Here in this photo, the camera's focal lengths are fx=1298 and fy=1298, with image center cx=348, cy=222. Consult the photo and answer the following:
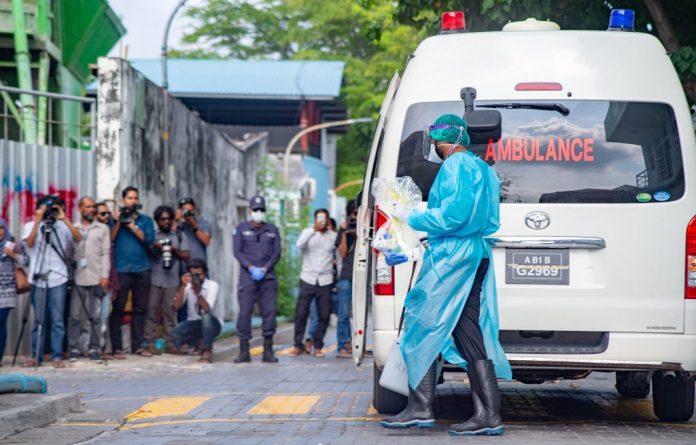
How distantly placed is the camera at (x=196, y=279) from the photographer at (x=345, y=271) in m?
1.90

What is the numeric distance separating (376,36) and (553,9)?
2866 mm

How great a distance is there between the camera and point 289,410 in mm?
9445

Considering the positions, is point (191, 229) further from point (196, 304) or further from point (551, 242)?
point (551, 242)

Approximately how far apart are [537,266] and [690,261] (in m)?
0.94

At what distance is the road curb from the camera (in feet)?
27.3

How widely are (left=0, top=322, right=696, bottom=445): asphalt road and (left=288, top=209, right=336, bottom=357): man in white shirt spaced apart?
8.11 ft

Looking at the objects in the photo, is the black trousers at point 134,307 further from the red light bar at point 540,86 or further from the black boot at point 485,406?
the black boot at point 485,406

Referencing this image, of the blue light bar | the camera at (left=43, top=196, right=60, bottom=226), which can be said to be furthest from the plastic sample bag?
the camera at (left=43, top=196, right=60, bottom=226)

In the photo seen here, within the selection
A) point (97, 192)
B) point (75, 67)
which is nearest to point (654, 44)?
point (97, 192)

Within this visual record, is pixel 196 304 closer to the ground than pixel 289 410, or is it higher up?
higher up

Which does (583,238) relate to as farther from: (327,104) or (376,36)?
(327,104)

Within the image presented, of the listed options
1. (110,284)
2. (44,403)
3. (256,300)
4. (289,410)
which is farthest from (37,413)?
(256,300)

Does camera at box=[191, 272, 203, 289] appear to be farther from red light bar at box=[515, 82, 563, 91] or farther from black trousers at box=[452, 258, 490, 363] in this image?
black trousers at box=[452, 258, 490, 363]

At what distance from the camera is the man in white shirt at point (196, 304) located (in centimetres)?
1535
